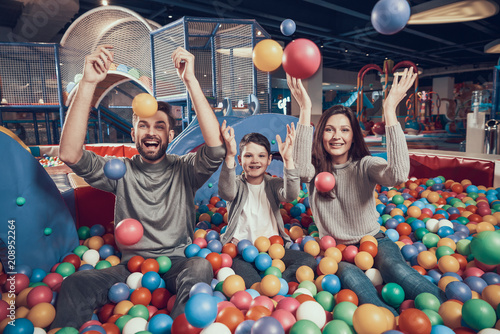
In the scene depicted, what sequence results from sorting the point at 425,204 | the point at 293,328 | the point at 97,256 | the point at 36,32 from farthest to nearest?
the point at 36,32, the point at 425,204, the point at 97,256, the point at 293,328

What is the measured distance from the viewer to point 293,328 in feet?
2.76

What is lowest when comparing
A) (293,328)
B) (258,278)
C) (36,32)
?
(258,278)

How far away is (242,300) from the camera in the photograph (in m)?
1.05

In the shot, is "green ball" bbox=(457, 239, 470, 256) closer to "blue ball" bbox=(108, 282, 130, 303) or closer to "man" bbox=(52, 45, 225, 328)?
"man" bbox=(52, 45, 225, 328)

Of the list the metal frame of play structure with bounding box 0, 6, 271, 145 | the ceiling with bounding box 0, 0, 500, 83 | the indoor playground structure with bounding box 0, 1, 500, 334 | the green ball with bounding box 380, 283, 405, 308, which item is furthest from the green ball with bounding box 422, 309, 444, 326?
the ceiling with bounding box 0, 0, 500, 83

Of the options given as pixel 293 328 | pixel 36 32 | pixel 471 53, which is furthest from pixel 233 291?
pixel 471 53

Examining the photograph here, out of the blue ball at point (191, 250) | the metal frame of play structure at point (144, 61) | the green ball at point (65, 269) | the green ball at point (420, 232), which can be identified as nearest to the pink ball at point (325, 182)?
the blue ball at point (191, 250)

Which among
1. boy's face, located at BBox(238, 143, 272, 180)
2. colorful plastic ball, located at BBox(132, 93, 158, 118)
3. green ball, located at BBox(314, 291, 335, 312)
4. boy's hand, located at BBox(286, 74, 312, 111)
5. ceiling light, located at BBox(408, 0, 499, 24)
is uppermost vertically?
ceiling light, located at BBox(408, 0, 499, 24)

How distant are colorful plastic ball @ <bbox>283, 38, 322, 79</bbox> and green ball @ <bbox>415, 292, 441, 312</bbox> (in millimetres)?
835

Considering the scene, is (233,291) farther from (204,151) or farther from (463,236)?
(463,236)

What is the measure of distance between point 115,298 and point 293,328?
660mm

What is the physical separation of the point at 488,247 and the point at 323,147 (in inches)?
28.3

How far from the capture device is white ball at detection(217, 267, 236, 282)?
1.31m

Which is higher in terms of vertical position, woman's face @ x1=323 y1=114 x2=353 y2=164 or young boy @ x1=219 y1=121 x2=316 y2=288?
woman's face @ x1=323 y1=114 x2=353 y2=164
